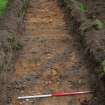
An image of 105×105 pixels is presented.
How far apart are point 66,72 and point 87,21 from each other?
2.39 meters

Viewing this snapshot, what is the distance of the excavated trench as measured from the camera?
25.2 ft

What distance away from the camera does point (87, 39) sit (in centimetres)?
903

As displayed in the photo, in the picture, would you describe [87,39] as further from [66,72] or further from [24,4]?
[24,4]

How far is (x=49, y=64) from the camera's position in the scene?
884 cm

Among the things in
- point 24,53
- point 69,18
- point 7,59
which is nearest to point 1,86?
point 7,59

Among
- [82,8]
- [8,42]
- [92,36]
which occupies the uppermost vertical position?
[82,8]

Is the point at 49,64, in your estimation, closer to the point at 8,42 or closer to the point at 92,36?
the point at 8,42

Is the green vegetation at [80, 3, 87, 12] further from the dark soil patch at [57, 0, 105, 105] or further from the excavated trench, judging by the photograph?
the excavated trench

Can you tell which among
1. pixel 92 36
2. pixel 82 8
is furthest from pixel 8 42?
pixel 82 8

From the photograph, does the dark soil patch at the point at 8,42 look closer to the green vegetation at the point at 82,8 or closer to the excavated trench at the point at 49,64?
the excavated trench at the point at 49,64

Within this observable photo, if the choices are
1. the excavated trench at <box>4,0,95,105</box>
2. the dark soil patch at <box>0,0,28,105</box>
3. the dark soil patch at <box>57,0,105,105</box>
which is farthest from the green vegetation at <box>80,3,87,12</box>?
the dark soil patch at <box>0,0,28,105</box>

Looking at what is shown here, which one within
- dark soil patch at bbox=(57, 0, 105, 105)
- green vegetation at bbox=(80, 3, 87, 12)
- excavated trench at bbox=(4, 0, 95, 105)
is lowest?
excavated trench at bbox=(4, 0, 95, 105)

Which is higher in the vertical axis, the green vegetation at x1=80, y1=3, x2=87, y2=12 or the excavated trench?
the green vegetation at x1=80, y1=3, x2=87, y2=12

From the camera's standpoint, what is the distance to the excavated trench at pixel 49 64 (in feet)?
25.2
